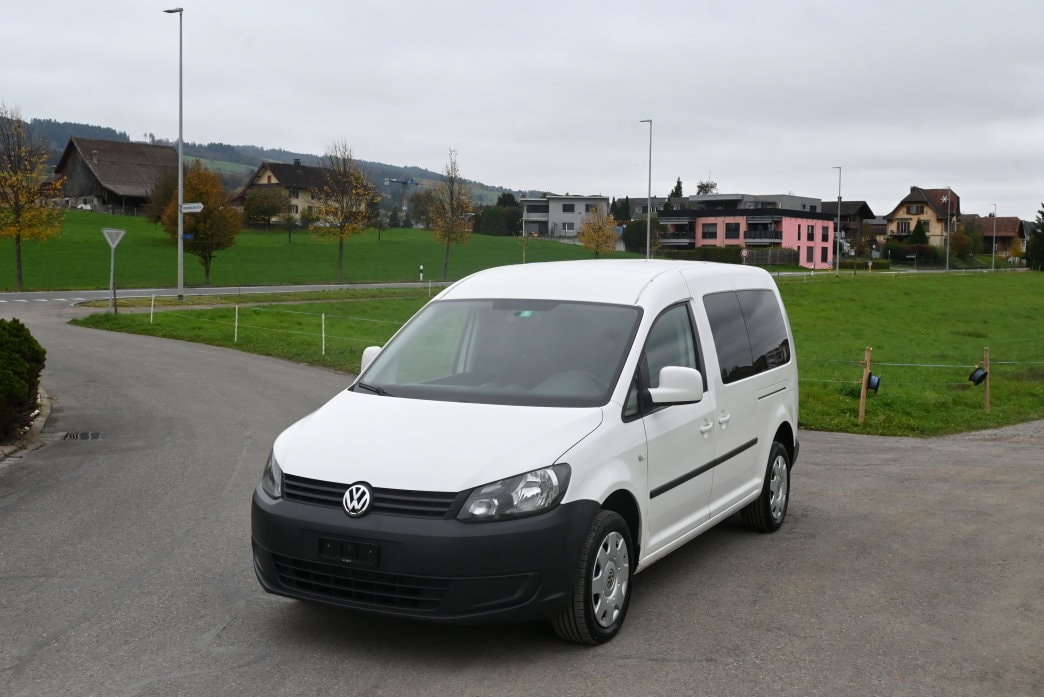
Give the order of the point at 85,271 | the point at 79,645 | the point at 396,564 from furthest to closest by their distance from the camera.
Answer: the point at 85,271, the point at 79,645, the point at 396,564

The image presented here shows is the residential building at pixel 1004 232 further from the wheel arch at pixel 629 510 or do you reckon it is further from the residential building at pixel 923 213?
the wheel arch at pixel 629 510

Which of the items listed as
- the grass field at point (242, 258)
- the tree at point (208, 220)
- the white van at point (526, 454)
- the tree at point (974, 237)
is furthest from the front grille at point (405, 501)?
the tree at point (974, 237)

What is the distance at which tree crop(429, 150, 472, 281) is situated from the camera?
6225 centimetres

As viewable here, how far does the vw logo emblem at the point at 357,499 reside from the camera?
196 inches

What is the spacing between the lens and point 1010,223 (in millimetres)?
163125

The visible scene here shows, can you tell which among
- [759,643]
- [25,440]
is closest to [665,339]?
[759,643]

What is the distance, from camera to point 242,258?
7581 cm

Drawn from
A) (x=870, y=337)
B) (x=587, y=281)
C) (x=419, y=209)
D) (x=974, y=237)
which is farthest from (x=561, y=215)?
(x=587, y=281)

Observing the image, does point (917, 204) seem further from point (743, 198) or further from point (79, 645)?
point (79, 645)

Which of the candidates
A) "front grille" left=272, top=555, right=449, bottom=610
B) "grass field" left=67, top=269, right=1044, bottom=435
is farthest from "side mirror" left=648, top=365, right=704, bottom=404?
"grass field" left=67, top=269, right=1044, bottom=435

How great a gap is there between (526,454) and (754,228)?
11040 cm

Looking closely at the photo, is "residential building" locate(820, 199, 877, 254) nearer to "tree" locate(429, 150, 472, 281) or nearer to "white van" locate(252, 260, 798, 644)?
"tree" locate(429, 150, 472, 281)

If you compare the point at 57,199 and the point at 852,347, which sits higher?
the point at 57,199

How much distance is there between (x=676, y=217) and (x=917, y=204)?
48643mm
